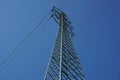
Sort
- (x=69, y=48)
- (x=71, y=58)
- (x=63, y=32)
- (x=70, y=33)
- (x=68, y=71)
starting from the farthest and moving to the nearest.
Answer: (x=70, y=33) → (x=63, y=32) → (x=69, y=48) → (x=71, y=58) → (x=68, y=71)

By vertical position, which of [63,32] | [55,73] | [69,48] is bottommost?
[55,73]

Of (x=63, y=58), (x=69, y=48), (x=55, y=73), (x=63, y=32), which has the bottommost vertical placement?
(x=55, y=73)

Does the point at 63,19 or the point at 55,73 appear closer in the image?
the point at 55,73

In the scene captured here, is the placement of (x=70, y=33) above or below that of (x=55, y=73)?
above

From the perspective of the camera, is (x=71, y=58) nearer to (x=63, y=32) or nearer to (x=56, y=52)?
(x=56, y=52)

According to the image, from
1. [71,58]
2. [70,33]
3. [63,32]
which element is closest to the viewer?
[71,58]

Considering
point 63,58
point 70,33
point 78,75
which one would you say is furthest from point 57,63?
point 70,33

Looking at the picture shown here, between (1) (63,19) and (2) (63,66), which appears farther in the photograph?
(1) (63,19)

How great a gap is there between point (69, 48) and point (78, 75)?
2.09 metres

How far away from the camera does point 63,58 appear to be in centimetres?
1341

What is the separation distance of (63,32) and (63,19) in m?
1.81

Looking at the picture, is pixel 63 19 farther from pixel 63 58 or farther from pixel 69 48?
pixel 63 58

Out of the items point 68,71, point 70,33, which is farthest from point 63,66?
point 70,33

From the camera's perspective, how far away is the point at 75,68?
1350 centimetres
